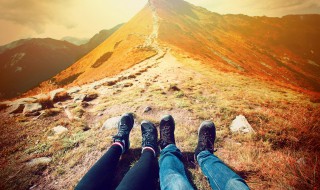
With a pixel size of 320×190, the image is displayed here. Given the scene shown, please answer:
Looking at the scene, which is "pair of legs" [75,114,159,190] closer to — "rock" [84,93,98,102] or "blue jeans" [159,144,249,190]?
"blue jeans" [159,144,249,190]

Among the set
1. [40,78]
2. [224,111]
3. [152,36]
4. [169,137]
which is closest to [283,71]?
[152,36]

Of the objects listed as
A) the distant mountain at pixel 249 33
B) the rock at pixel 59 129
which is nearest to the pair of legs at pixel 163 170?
the rock at pixel 59 129

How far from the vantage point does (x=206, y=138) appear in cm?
360

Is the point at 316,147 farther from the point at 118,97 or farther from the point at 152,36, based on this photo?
the point at 152,36

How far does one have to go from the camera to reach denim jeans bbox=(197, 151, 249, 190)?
2.23 meters

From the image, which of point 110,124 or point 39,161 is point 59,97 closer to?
point 110,124

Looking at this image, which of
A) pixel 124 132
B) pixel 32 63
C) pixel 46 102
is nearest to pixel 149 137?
pixel 124 132

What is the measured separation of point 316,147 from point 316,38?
94.5m

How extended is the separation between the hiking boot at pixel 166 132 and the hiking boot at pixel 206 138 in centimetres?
51

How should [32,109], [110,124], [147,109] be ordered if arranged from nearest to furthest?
1. [110,124]
2. [147,109]
3. [32,109]

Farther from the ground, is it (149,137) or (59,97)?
(149,137)

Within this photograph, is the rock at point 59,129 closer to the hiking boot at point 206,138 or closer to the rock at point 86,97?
the rock at point 86,97

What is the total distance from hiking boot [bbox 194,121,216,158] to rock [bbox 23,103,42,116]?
5723 millimetres

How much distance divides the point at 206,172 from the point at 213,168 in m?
0.15
